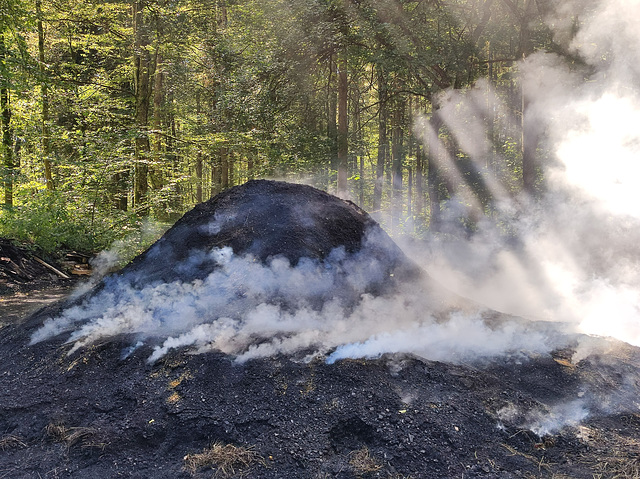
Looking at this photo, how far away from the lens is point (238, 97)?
1104 centimetres

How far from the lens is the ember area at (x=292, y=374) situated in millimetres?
2996

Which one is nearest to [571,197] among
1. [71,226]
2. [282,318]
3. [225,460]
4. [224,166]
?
[224,166]

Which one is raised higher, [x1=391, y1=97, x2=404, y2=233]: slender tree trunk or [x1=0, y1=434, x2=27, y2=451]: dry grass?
[x1=391, y1=97, x2=404, y2=233]: slender tree trunk

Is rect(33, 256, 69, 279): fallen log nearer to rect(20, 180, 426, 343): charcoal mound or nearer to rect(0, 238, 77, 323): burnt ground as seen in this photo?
rect(0, 238, 77, 323): burnt ground

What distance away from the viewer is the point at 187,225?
6.09 meters

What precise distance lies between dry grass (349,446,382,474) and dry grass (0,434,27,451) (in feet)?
8.11

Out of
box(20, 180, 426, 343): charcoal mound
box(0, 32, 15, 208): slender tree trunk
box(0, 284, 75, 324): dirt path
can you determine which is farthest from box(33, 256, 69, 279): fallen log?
box(20, 180, 426, 343): charcoal mound

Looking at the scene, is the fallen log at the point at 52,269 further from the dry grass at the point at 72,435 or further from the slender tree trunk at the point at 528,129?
the slender tree trunk at the point at 528,129

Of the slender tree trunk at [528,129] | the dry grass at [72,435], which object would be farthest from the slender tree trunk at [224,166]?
the dry grass at [72,435]

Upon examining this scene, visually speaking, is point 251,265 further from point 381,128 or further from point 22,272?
point 381,128

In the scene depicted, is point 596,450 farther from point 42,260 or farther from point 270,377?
point 42,260

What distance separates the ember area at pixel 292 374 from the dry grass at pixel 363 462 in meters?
0.01

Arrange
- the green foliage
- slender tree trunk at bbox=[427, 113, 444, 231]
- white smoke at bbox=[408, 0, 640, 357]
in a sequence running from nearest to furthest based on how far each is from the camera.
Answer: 1. the green foliage
2. white smoke at bbox=[408, 0, 640, 357]
3. slender tree trunk at bbox=[427, 113, 444, 231]

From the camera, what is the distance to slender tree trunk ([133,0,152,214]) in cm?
1093
